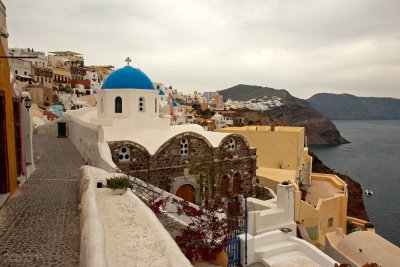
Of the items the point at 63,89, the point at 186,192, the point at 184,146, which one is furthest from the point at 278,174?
the point at 63,89

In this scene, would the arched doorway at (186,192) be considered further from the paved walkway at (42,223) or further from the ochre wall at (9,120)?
the ochre wall at (9,120)

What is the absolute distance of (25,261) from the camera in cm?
495

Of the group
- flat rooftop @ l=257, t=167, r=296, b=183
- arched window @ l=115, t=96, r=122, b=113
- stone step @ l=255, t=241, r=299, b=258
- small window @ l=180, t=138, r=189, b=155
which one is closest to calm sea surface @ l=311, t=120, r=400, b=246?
flat rooftop @ l=257, t=167, r=296, b=183

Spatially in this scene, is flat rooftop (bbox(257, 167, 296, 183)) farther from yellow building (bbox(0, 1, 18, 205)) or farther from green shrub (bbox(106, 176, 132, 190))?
yellow building (bbox(0, 1, 18, 205))

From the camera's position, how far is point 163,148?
15531 millimetres

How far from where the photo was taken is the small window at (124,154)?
14688mm

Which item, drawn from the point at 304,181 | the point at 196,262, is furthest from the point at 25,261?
the point at 304,181

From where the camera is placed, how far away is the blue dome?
18.0 m

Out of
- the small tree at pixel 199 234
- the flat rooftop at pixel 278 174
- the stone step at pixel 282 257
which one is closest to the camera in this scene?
the small tree at pixel 199 234

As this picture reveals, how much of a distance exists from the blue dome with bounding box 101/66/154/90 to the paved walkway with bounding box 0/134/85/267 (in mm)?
7430

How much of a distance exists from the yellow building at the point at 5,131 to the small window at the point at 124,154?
585 cm

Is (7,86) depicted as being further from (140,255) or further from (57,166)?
(140,255)

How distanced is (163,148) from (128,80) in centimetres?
499

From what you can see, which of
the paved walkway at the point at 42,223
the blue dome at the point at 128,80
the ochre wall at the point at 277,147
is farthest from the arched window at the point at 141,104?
the ochre wall at the point at 277,147
